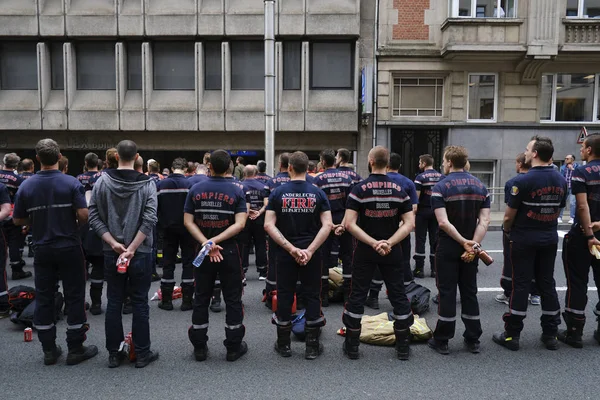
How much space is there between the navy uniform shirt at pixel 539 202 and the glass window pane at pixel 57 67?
19.2 meters

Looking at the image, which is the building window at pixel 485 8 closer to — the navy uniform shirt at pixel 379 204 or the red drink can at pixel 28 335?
the navy uniform shirt at pixel 379 204

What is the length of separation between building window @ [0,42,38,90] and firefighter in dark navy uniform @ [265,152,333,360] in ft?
60.7

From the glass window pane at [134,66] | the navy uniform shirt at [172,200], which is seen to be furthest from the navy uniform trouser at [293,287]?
the glass window pane at [134,66]

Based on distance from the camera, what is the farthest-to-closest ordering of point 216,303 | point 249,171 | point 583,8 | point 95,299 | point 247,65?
point 247,65 < point 583,8 < point 249,171 < point 216,303 < point 95,299

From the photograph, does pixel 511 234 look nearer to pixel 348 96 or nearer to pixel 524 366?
pixel 524 366

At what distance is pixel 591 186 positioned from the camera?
5387 mm

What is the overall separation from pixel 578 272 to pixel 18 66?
70.1 feet

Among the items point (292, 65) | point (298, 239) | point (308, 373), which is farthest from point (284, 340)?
point (292, 65)

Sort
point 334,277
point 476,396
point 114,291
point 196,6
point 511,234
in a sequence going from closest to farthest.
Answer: point 476,396
point 114,291
point 511,234
point 334,277
point 196,6

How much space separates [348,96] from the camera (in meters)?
18.8

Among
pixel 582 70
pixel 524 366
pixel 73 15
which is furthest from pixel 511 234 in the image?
pixel 73 15

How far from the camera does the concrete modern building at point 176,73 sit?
18.2 meters

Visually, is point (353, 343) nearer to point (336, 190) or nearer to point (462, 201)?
point (462, 201)

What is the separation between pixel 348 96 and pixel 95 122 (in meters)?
10.2
